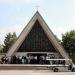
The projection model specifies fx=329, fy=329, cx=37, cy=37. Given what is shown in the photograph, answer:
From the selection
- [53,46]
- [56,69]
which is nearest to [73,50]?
[53,46]

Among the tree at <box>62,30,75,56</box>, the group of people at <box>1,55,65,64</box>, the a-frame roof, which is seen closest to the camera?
the group of people at <box>1,55,65,64</box>

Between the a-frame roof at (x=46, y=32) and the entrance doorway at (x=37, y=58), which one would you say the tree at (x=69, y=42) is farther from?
the a-frame roof at (x=46, y=32)

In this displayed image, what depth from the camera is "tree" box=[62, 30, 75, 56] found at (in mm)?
69188

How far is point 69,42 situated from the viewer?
69.9 metres

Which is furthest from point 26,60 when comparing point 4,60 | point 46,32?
point 46,32

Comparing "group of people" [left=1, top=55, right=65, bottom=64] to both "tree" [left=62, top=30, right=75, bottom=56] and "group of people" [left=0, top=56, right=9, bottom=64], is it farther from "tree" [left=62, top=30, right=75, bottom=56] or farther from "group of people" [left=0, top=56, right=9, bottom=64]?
"tree" [left=62, top=30, right=75, bottom=56]

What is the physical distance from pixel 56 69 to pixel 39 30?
17.9 metres

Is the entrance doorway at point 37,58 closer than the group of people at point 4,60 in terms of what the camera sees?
No

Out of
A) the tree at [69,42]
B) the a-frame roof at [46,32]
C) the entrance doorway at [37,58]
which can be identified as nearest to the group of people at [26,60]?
the entrance doorway at [37,58]

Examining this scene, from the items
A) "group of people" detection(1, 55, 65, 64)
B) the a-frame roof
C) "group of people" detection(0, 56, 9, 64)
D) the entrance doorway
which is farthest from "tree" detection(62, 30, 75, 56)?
"group of people" detection(0, 56, 9, 64)

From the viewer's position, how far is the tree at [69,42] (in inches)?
2724

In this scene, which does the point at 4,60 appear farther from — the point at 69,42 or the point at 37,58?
the point at 69,42

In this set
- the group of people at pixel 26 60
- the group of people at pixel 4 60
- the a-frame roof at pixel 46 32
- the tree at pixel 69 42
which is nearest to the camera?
the group of people at pixel 4 60

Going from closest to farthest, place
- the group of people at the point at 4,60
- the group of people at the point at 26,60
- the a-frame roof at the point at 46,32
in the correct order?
the group of people at the point at 4,60 < the group of people at the point at 26,60 < the a-frame roof at the point at 46,32
